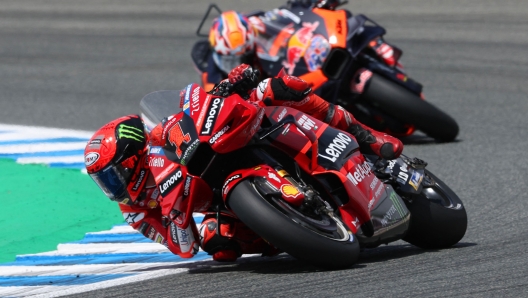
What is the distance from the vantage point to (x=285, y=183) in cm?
459

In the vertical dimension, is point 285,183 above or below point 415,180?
above

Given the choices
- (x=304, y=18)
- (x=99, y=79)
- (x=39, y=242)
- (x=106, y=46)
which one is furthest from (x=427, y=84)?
(x=39, y=242)

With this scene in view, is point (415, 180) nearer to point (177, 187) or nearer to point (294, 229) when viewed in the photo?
point (294, 229)

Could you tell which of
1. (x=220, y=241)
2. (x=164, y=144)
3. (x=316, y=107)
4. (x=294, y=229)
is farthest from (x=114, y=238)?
(x=294, y=229)

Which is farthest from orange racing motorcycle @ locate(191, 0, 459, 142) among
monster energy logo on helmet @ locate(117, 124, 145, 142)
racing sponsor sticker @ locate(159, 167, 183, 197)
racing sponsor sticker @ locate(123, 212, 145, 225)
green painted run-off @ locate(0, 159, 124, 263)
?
racing sponsor sticker @ locate(159, 167, 183, 197)

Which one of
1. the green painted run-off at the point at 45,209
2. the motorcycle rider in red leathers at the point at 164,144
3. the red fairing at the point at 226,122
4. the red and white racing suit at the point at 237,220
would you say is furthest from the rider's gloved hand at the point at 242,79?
the green painted run-off at the point at 45,209

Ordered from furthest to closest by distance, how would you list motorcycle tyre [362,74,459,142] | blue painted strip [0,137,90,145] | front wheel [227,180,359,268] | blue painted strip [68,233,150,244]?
1. blue painted strip [0,137,90,145]
2. motorcycle tyre [362,74,459,142]
3. blue painted strip [68,233,150,244]
4. front wheel [227,180,359,268]

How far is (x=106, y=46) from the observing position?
1512 centimetres

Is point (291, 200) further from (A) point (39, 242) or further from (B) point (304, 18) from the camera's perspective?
(B) point (304, 18)

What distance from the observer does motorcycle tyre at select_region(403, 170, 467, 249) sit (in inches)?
209

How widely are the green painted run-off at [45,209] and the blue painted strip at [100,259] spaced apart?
0.19 meters

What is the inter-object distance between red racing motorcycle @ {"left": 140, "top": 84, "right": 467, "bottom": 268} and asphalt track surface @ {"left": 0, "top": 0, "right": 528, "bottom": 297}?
0.15 metres

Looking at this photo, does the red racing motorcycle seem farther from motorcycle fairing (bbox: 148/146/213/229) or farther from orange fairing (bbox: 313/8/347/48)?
orange fairing (bbox: 313/8/347/48)

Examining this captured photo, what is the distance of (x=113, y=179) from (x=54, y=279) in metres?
0.82
